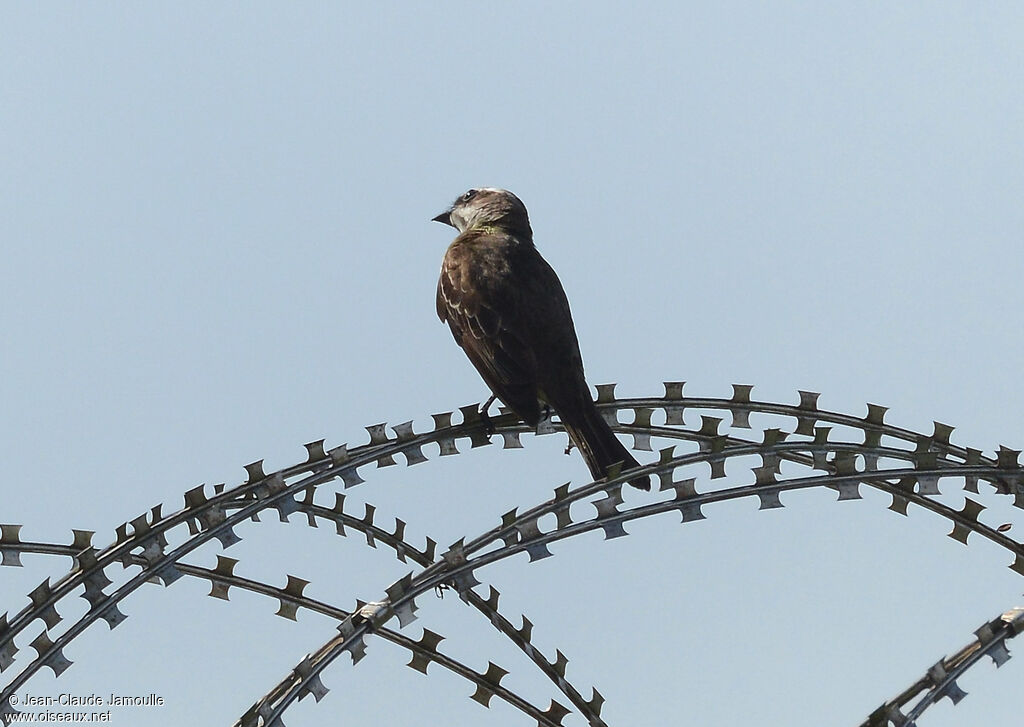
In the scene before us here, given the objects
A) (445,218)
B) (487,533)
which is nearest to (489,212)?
(445,218)

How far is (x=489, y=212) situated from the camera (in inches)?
483

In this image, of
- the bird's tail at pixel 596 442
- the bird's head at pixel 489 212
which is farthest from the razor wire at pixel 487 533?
the bird's head at pixel 489 212

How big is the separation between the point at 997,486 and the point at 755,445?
1533mm

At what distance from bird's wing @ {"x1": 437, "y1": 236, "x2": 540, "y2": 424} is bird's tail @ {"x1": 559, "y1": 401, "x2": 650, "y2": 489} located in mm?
341

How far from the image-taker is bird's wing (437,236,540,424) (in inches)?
380

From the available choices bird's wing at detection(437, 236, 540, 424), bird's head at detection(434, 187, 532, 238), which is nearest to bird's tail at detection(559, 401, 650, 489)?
bird's wing at detection(437, 236, 540, 424)

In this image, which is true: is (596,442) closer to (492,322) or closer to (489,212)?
(492,322)

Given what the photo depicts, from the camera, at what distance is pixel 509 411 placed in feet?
31.4

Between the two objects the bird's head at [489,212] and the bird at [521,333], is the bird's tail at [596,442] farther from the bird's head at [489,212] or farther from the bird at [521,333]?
the bird's head at [489,212]

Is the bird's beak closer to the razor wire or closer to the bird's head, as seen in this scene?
the bird's head

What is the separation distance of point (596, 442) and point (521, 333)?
4.40 feet

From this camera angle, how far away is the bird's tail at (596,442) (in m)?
8.96

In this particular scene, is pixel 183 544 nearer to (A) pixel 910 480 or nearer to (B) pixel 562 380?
(B) pixel 562 380

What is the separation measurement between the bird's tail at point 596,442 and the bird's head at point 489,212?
10.6 ft
